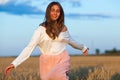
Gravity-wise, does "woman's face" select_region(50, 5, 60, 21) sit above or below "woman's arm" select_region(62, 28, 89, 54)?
above

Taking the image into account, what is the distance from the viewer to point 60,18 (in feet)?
25.6

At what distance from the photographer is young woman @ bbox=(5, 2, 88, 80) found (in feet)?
25.1

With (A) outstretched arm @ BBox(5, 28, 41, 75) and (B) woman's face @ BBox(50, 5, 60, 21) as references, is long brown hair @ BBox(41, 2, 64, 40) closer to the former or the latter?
(B) woman's face @ BBox(50, 5, 60, 21)

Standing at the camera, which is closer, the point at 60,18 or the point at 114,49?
the point at 60,18

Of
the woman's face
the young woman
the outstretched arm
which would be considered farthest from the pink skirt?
the woman's face

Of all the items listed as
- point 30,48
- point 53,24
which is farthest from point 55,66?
point 53,24

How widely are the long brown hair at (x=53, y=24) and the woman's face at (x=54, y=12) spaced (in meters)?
0.04

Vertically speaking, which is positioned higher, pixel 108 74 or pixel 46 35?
pixel 46 35

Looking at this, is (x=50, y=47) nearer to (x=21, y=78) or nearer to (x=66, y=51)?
(x=66, y=51)

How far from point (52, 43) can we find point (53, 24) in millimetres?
280

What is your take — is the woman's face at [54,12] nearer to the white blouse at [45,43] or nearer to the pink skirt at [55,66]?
the white blouse at [45,43]

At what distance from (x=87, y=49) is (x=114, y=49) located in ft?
222

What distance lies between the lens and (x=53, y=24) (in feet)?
25.4

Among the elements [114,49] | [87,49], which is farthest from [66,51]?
[114,49]
